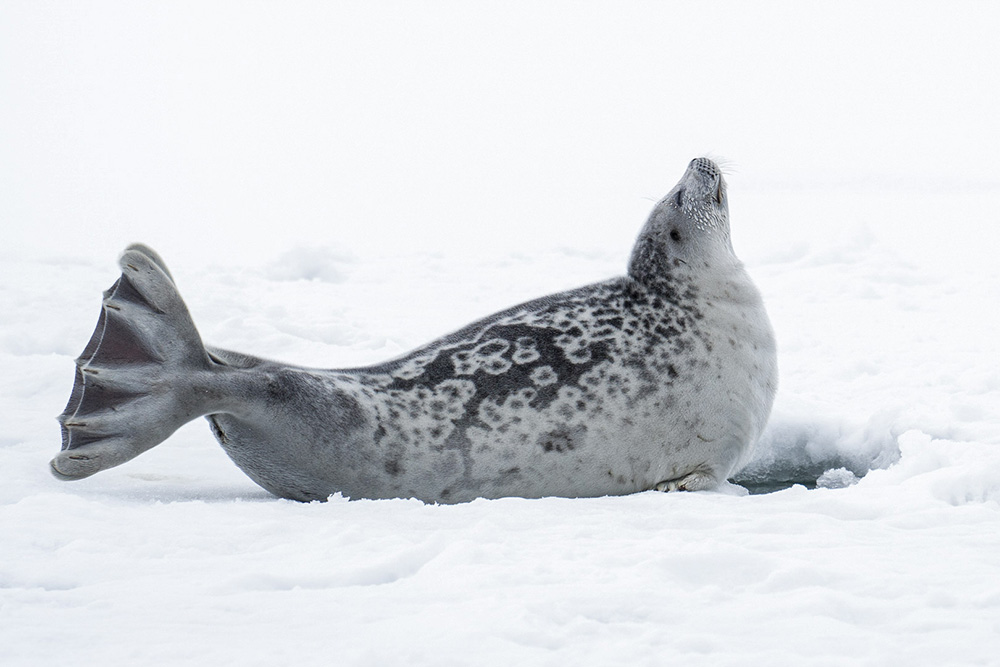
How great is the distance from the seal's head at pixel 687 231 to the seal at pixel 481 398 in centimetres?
2

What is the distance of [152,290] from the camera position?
2.69m

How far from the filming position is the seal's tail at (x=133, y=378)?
262cm

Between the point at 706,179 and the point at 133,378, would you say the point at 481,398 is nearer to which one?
the point at 133,378

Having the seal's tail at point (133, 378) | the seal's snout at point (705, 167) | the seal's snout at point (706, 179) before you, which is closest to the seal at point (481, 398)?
the seal's tail at point (133, 378)

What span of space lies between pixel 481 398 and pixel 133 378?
95 centimetres

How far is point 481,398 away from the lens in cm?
302

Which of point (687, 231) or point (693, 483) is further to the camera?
point (687, 231)

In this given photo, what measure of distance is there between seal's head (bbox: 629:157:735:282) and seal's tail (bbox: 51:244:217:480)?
158 cm

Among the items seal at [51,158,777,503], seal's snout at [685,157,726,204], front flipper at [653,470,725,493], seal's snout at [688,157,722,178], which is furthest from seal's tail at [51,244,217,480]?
seal's snout at [688,157,722,178]

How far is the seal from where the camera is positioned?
268 cm

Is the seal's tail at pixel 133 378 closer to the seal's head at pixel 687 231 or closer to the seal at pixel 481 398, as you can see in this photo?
the seal at pixel 481 398

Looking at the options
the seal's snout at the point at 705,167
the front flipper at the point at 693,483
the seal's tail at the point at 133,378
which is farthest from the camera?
the seal's snout at the point at 705,167

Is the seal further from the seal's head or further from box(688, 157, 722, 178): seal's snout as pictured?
box(688, 157, 722, 178): seal's snout

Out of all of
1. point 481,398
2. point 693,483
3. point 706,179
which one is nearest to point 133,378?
point 481,398
